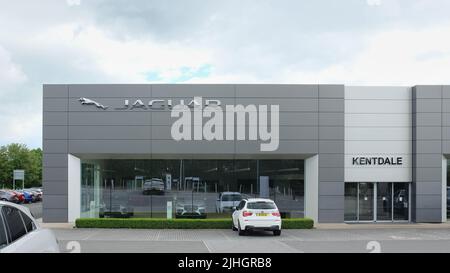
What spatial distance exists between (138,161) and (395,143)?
44.1 ft

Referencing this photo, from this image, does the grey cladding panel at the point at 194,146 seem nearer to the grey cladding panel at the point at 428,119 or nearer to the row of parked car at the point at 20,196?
the grey cladding panel at the point at 428,119

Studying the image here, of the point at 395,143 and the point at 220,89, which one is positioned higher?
the point at 220,89

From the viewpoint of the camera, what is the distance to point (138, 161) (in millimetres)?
26031

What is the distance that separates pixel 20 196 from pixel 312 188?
100ft

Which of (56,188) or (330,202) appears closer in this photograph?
(56,188)

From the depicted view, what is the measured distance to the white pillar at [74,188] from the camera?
80.6 feet

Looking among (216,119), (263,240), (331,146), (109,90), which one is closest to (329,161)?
(331,146)

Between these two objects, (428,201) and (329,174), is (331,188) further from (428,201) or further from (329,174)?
(428,201)

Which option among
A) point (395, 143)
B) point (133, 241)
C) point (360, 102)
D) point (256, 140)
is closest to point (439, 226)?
point (395, 143)

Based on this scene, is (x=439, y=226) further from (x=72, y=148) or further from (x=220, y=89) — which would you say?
(x=72, y=148)

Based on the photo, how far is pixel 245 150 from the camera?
25.0 metres

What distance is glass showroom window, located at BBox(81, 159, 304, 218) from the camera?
25859 mm

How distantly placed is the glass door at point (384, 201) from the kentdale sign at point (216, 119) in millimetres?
6277

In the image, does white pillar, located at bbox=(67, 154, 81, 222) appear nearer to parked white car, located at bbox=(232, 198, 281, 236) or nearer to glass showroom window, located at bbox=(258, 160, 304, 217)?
glass showroom window, located at bbox=(258, 160, 304, 217)
